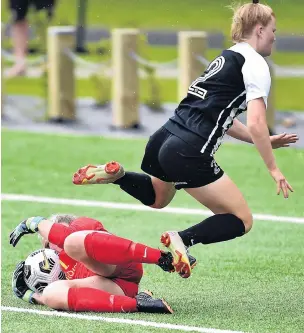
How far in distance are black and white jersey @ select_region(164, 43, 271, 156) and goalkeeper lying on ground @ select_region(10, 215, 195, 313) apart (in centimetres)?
74

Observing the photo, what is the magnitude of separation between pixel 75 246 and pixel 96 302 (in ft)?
1.20

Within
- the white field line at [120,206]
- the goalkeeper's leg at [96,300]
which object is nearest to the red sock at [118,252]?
the goalkeeper's leg at [96,300]

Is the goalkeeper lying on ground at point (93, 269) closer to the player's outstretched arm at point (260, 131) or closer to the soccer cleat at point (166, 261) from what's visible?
the soccer cleat at point (166, 261)

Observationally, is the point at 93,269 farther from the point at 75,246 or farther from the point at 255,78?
the point at 255,78

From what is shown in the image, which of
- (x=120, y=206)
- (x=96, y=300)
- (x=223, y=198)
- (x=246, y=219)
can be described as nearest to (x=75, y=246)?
(x=96, y=300)

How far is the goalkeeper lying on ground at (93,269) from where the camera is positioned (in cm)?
713

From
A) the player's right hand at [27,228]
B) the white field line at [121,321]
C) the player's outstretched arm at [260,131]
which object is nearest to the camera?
the white field line at [121,321]

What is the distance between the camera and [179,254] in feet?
23.3

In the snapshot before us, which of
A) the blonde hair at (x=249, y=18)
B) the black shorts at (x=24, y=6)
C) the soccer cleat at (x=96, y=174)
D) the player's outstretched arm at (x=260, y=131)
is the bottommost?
the black shorts at (x=24, y=6)

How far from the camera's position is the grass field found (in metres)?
7.11

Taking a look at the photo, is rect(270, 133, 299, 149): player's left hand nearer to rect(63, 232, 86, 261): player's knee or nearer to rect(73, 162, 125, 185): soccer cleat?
rect(73, 162, 125, 185): soccer cleat

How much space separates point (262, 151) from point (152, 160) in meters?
0.78

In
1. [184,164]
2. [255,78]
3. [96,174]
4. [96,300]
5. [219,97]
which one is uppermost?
[255,78]

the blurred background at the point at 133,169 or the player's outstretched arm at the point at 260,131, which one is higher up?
the player's outstretched arm at the point at 260,131
